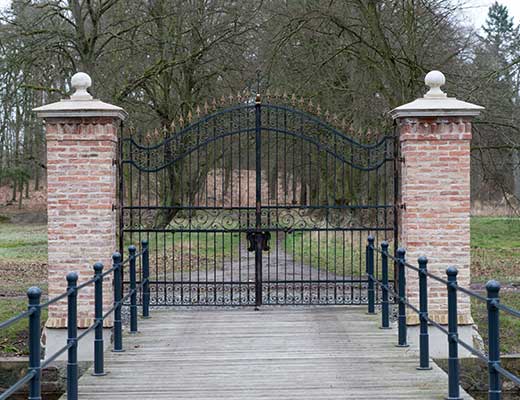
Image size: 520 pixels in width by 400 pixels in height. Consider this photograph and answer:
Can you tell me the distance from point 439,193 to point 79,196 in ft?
13.8

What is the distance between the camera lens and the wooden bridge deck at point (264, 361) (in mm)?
6430

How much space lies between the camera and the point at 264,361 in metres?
7.52

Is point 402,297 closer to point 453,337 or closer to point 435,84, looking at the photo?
point 453,337

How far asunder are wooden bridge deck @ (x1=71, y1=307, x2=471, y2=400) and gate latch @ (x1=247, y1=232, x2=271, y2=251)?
85 cm

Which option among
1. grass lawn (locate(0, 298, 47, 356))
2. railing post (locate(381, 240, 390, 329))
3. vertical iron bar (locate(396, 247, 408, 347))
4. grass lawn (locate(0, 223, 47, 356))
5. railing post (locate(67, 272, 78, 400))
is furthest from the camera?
grass lawn (locate(0, 223, 47, 356))

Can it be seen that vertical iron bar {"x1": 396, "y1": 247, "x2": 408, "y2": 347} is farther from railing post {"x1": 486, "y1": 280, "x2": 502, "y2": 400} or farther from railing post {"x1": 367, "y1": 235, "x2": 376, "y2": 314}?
railing post {"x1": 486, "y1": 280, "x2": 502, "y2": 400}

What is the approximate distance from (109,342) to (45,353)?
2.63 ft

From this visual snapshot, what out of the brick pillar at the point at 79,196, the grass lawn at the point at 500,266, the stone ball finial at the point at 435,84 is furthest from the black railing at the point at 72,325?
the grass lawn at the point at 500,266

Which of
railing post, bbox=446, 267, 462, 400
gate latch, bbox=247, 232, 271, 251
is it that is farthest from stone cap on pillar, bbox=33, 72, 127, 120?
railing post, bbox=446, 267, 462, 400

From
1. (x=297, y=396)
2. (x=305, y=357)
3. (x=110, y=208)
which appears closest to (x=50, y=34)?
(x=110, y=208)

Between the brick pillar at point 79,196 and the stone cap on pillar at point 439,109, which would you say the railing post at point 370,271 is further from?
the brick pillar at point 79,196

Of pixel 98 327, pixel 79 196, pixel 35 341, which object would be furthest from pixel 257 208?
pixel 35 341

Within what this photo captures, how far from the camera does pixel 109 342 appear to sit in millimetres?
8930

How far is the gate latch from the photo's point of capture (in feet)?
32.8
